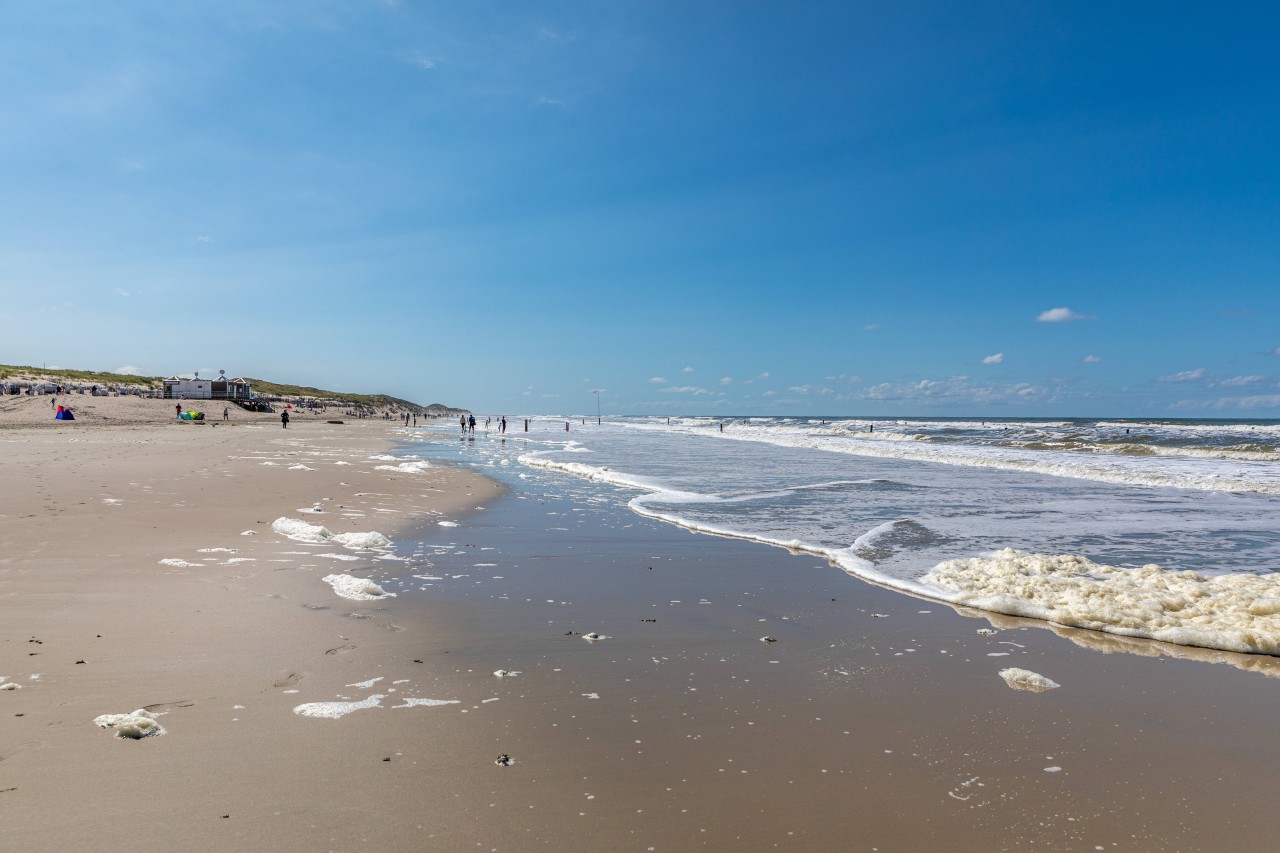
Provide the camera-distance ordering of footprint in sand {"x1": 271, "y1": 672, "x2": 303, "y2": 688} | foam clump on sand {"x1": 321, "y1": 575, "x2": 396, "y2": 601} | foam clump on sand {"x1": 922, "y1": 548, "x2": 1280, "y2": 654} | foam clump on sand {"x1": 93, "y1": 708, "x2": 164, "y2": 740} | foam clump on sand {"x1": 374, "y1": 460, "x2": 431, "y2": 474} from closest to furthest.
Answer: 1. foam clump on sand {"x1": 93, "y1": 708, "x2": 164, "y2": 740}
2. footprint in sand {"x1": 271, "y1": 672, "x2": 303, "y2": 688}
3. foam clump on sand {"x1": 922, "y1": 548, "x2": 1280, "y2": 654}
4. foam clump on sand {"x1": 321, "y1": 575, "x2": 396, "y2": 601}
5. foam clump on sand {"x1": 374, "y1": 460, "x2": 431, "y2": 474}

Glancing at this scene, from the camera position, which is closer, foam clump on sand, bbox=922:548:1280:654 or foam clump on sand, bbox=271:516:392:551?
foam clump on sand, bbox=922:548:1280:654

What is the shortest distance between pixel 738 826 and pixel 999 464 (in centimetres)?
2820

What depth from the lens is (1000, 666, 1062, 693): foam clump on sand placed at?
4867 millimetres

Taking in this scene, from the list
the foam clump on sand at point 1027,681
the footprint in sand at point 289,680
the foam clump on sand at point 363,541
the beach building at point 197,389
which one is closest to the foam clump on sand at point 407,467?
the foam clump on sand at point 363,541

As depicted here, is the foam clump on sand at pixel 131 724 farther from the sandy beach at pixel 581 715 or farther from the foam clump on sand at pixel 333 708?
the foam clump on sand at pixel 333 708

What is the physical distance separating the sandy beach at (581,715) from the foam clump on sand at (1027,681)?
0.12m

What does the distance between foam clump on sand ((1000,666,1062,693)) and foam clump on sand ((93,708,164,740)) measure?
5.64m

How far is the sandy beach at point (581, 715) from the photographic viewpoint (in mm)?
3064

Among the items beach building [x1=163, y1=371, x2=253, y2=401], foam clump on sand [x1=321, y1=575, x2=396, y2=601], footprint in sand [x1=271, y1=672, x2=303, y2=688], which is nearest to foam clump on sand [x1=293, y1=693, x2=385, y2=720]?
footprint in sand [x1=271, y1=672, x2=303, y2=688]

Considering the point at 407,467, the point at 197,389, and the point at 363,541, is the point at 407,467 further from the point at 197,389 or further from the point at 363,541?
the point at 197,389

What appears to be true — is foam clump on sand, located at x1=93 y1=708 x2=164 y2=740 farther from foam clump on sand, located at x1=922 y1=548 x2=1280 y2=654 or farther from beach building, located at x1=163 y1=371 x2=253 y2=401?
beach building, located at x1=163 y1=371 x2=253 y2=401

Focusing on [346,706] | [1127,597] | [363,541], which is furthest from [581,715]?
[363,541]

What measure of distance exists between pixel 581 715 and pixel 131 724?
256 cm

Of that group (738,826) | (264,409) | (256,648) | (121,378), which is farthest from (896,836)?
(121,378)
